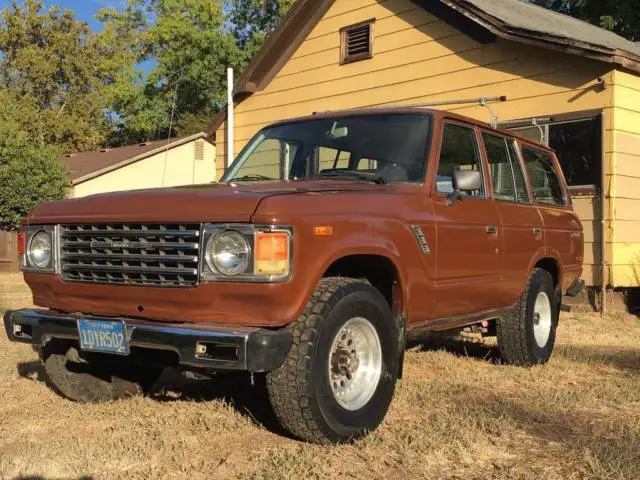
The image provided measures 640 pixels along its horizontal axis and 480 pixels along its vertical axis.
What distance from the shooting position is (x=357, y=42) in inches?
473

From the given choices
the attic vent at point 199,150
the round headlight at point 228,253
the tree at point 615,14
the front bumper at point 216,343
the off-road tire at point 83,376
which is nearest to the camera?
the front bumper at point 216,343

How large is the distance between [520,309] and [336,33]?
7.90 m

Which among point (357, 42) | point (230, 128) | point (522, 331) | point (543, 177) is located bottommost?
point (522, 331)

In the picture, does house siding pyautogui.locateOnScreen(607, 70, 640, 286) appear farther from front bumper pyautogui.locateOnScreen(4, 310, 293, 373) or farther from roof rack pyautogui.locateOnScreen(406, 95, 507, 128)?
front bumper pyautogui.locateOnScreen(4, 310, 293, 373)

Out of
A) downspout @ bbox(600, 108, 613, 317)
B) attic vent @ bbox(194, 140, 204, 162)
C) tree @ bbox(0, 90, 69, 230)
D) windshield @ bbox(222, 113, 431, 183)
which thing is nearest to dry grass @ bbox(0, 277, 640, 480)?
windshield @ bbox(222, 113, 431, 183)

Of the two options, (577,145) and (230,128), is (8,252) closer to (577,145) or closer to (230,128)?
(230,128)

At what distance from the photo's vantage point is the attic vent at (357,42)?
38.5 feet

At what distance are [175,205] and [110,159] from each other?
2465cm

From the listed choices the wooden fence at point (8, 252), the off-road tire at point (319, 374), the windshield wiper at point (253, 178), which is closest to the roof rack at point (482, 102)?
the windshield wiper at point (253, 178)

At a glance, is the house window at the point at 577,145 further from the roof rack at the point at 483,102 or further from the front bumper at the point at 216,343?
the front bumper at the point at 216,343

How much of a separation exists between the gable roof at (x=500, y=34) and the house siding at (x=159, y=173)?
1274 cm

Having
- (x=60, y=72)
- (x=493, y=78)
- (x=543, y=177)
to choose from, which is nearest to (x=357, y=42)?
(x=493, y=78)

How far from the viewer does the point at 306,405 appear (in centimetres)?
343

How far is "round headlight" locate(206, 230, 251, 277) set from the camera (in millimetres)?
3342
